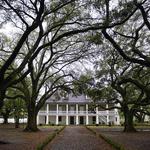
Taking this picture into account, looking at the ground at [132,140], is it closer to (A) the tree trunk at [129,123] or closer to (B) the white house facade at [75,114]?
(A) the tree trunk at [129,123]

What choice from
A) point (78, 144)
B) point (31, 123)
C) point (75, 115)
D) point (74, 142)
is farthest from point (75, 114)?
point (78, 144)

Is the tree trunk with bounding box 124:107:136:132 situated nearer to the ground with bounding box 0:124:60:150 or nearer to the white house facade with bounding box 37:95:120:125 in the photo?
the ground with bounding box 0:124:60:150

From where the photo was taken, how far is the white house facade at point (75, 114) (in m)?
85.9

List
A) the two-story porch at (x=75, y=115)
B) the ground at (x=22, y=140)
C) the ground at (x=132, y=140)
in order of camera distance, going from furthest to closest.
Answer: the two-story porch at (x=75, y=115) → the ground at (x=132, y=140) → the ground at (x=22, y=140)

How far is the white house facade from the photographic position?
85875 millimetres

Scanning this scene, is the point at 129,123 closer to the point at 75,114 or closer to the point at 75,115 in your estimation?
the point at 75,114

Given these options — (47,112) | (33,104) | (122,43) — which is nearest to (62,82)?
(33,104)

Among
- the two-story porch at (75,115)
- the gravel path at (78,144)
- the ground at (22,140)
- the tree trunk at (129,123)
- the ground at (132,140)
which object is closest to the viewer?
the ground at (22,140)

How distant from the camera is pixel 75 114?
85812 mm

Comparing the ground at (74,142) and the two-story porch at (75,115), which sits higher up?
the two-story porch at (75,115)

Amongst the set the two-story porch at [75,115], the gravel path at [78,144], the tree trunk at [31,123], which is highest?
the two-story porch at [75,115]

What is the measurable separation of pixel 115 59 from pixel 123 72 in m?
3.89

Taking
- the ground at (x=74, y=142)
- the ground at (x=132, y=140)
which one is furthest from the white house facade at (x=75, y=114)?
the ground at (x=74, y=142)

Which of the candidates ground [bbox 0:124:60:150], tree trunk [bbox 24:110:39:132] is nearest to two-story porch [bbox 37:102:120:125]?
tree trunk [bbox 24:110:39:132]
